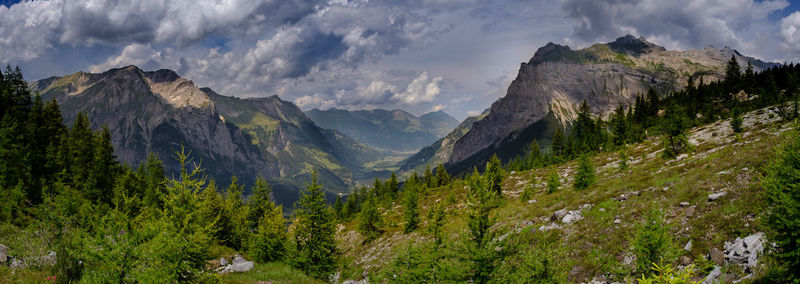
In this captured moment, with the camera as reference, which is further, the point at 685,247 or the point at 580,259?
the point at 580,259

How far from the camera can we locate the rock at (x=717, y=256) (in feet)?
36.2

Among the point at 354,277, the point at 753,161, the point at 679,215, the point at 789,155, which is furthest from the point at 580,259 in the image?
the point at 354,277

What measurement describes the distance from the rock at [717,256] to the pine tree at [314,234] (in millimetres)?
21875

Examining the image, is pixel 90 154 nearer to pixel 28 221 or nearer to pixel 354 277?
pixel 28 221

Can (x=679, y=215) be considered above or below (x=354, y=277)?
above

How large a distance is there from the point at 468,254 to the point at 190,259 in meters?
9.86

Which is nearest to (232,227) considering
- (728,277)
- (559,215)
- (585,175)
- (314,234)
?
(314,234)

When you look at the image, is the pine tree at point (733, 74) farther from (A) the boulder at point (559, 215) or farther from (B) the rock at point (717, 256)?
(B) the rock at point (717, 256)

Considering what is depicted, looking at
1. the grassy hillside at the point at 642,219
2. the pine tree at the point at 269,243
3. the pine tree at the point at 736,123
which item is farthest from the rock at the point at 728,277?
the pine tree at the point at 736,123

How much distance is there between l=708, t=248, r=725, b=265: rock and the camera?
1102 cm

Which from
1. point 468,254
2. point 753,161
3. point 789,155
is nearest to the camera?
point 789,155

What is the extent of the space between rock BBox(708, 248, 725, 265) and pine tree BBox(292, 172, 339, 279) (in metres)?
21.9

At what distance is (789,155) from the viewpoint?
32.3 ft

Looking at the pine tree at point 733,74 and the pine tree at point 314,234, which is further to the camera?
the pine tree at point 733,74
